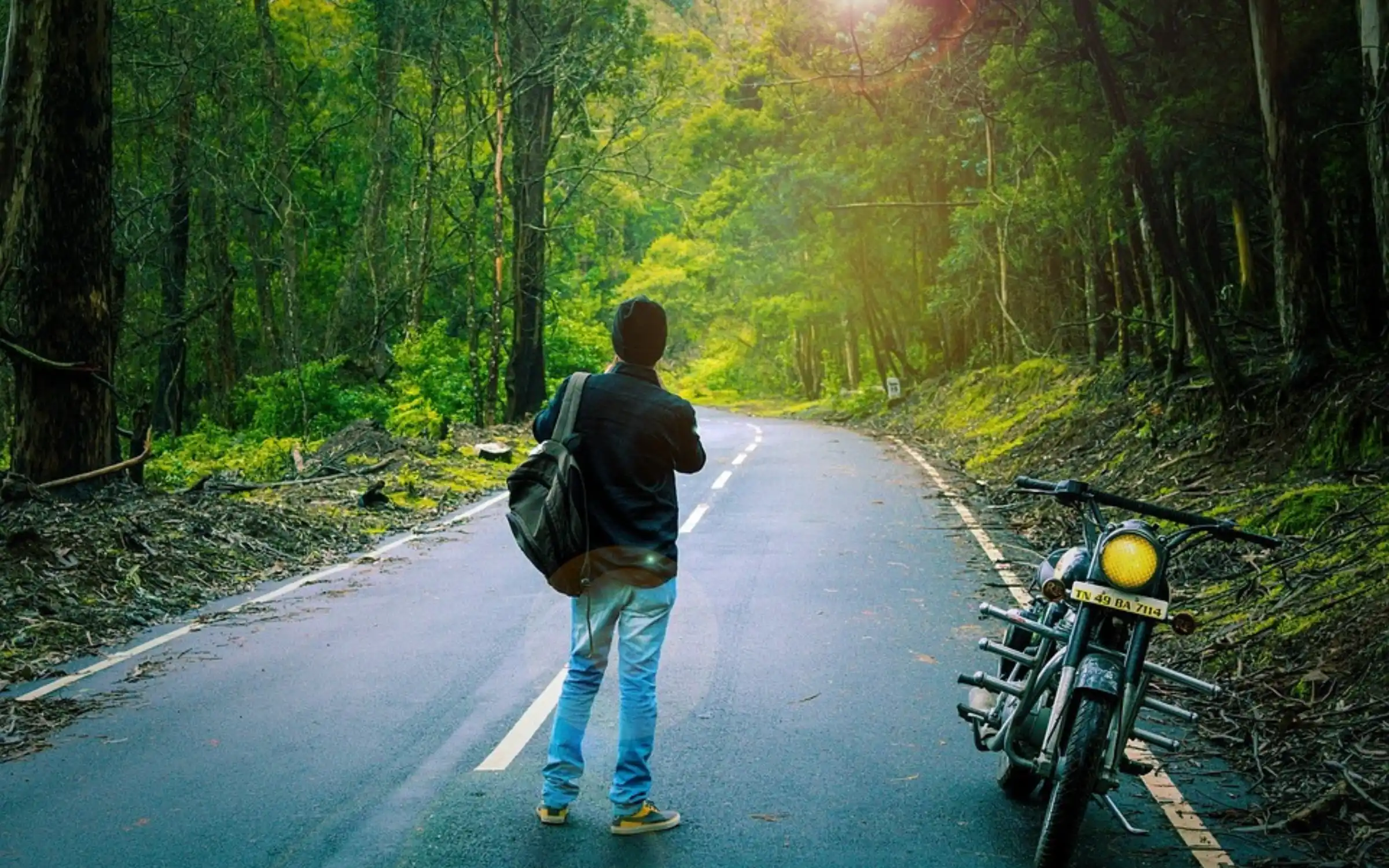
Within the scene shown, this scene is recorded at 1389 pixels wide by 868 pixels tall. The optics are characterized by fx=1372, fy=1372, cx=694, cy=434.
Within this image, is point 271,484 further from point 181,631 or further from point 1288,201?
point 1288,201

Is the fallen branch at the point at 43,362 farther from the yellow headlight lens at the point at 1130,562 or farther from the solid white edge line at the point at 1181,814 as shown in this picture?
the yellow headlight lens at the point at 1130,562

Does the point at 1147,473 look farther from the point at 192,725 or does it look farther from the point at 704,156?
the point at 704,156

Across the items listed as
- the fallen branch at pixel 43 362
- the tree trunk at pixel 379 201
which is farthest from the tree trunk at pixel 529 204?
Answer: the fallen branch at pixel 43 362

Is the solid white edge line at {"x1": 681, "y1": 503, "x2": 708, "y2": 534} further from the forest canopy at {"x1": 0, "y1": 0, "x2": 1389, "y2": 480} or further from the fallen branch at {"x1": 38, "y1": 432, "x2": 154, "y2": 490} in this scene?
the fallen branch at {"x1": 38, "y1": 432, "x2": 154, "y2": 490}

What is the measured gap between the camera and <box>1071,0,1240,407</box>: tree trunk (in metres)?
14.6

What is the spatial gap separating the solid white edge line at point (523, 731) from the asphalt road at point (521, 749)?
0.06m

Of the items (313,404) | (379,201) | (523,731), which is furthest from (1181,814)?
(379,201)

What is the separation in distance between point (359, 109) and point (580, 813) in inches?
1401

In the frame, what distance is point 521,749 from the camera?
670 cm

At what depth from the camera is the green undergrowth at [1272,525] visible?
22.0ft

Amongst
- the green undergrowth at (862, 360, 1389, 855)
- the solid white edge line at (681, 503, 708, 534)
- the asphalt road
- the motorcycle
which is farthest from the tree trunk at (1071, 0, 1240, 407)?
the motorcycle

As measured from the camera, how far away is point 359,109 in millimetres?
38500

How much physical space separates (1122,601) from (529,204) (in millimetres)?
29047

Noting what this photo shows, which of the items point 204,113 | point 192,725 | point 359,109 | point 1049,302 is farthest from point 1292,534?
point 204,113
